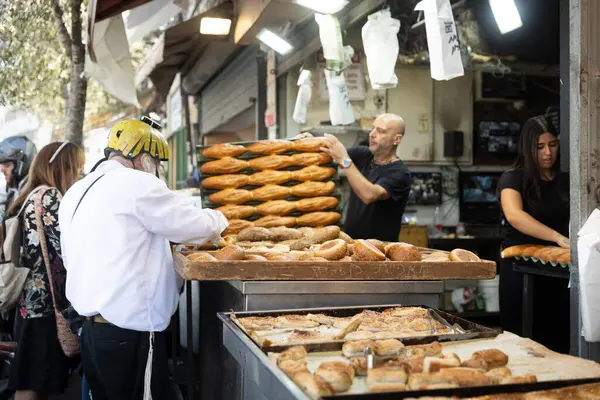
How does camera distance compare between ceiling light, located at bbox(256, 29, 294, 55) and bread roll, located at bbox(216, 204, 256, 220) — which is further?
ceiling light, located at bbox(256, 29, 294, 55)

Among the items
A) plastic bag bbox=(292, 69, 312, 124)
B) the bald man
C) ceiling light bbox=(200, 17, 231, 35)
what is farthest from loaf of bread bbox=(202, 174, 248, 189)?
ceiling light bbox=(200, 17, 231, 35)

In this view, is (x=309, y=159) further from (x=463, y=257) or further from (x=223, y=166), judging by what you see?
(x=463, y=257)

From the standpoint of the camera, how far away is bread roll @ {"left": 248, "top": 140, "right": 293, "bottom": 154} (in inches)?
218

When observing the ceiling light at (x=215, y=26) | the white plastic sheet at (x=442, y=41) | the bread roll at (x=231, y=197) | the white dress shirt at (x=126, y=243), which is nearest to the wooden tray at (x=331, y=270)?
the white dress shirt at (x=126, y=243)

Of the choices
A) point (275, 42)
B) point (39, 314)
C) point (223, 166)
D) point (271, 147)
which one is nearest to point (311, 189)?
point (271, 147)

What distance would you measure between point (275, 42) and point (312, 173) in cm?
328

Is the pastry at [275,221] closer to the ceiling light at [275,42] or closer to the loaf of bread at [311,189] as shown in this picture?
the loaf of bread at [311,189]

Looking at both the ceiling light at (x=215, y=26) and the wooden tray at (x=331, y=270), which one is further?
the ceiling light at (x=215, y=26)

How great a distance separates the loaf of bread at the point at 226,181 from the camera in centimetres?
543

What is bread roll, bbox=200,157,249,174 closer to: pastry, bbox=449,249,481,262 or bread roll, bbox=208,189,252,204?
bread roll, bbox=208,189,252,204

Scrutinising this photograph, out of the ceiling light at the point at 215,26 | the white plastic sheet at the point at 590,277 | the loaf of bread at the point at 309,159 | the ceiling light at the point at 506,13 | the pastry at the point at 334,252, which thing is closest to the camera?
the white plastic sheet at the point at 590,277

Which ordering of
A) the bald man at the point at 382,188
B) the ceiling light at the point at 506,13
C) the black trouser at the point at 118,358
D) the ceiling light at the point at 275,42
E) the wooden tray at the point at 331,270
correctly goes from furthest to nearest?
1. the ceiling light at the point at 275,42
2. the bald man at the point at 382,188
3. the ceiling light at the point at 506,13
4. the black trouser at the point at 118,358
5. the wooden tray at the point at 331,270

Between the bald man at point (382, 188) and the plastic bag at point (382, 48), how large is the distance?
338 millimetres

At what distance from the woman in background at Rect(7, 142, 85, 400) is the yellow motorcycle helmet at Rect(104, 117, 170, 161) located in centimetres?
105
